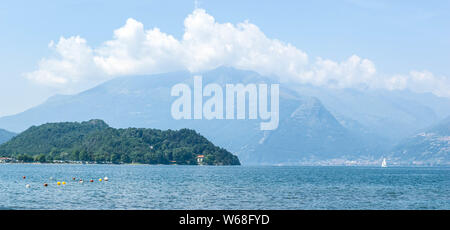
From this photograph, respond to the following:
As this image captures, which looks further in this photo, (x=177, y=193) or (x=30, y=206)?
(x=177, y=193)

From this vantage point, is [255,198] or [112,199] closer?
[112,199]
